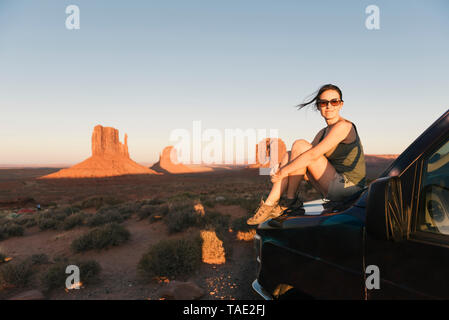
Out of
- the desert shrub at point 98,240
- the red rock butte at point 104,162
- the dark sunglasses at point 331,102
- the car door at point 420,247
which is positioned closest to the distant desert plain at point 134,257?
the desert shrub at point 98,240

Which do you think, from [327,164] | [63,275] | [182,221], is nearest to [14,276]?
[63,275]

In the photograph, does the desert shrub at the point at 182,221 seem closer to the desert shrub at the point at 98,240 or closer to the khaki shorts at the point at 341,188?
the desert shrub at the point at 98,240

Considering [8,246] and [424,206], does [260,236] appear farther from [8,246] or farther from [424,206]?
[8,246]

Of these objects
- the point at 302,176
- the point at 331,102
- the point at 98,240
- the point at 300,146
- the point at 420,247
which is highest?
the point at 331,102

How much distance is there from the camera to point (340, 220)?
146cm

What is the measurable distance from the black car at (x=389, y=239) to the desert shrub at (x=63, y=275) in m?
3.67

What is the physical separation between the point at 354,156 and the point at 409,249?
1.34 meters

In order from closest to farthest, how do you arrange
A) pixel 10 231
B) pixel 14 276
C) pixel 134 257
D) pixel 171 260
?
pixel 14 276
pixel 171 260
pixel 134 257
pixel 10 231

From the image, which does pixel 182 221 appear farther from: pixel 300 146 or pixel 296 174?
pixel 300 146

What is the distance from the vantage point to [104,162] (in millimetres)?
66062

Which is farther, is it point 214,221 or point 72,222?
point 72,222

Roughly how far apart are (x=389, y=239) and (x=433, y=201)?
43 centimetres


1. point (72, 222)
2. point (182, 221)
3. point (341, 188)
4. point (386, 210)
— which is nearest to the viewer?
point (386, 210)

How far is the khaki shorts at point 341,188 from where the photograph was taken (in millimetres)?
2291
